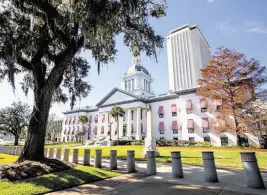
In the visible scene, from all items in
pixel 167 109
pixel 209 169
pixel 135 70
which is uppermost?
pixel 135 70

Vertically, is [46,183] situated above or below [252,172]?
below

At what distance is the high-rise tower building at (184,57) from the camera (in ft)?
247

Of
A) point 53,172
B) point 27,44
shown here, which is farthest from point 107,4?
point 53,172

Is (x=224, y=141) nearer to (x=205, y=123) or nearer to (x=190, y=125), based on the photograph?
(x=205, y=123)

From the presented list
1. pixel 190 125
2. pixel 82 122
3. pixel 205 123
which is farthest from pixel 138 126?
pixel 205 123

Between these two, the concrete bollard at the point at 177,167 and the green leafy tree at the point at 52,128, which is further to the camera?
the green leafy tree at the point at 52,128

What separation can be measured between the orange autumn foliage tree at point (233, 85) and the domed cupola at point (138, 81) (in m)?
35.7

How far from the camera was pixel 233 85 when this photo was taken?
21.7 metres

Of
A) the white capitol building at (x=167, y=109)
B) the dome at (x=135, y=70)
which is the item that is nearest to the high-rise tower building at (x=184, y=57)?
the white capitol building at (x=167, y=109)

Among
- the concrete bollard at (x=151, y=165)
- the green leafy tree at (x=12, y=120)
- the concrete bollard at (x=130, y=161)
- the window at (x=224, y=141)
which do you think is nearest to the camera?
the concrete bollard at (x=151, y=165)

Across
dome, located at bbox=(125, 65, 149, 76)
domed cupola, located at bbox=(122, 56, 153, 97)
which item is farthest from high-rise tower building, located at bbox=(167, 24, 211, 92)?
dome, located at bbox=(125, 65, 149, 76)

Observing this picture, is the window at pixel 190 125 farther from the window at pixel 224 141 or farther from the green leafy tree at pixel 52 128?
the green leafy tree at pixel 52 128

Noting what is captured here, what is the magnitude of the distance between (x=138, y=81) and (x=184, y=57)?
3027 centimetres

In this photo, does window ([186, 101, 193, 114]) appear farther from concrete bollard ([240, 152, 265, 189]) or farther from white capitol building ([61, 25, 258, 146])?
concrete bollard ([240, 152, 265, 189])
